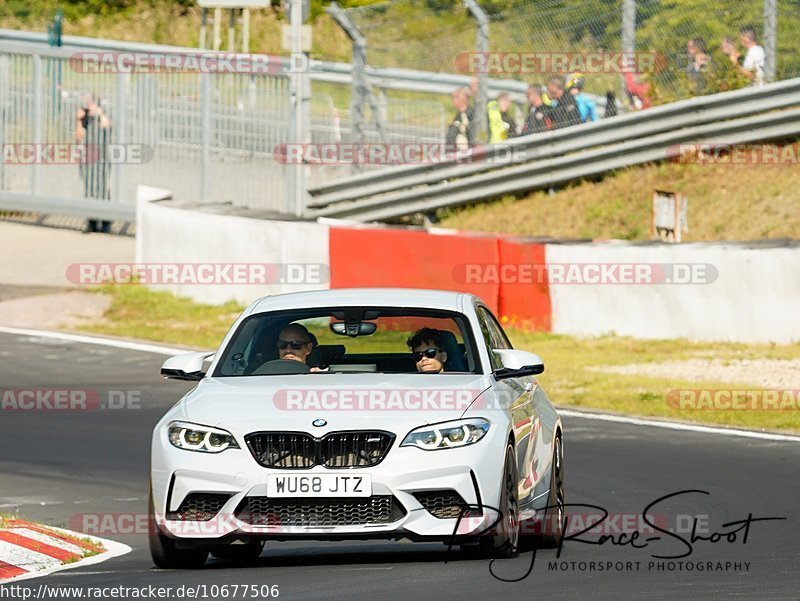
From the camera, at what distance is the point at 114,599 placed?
7676 mm

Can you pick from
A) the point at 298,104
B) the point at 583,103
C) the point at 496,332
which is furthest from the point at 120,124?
the point at 496,332

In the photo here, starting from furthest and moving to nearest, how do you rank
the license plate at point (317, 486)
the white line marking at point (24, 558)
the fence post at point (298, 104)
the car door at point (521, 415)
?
the fence post at point (298, 104) → the white line marking at point (24, 558) → the car door at point (521, 415) → the license plate at point (317, 486)

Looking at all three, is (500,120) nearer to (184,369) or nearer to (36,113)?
(36,113)

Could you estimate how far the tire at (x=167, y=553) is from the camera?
8.47 m

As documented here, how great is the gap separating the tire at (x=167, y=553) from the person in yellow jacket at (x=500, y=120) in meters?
16.3

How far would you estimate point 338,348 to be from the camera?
9.85 meters

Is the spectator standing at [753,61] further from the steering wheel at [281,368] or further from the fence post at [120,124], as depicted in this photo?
the steering wheel at [281,368]

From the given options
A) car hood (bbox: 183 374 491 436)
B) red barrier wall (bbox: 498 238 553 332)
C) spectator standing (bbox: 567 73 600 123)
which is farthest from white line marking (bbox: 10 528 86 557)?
spectator standing (bbox: 567 73 600 123)

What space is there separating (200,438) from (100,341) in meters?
13.3

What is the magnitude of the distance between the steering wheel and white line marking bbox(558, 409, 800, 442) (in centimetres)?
653

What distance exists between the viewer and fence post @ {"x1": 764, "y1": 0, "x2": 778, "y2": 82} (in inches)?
891

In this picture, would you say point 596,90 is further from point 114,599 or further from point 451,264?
point 114,599

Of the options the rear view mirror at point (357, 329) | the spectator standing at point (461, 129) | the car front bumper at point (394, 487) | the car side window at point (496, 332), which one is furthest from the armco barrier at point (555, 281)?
A: the car front bumper at point (394, 487)

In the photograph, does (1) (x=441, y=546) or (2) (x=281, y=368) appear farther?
(1) (x=441, y=546)
